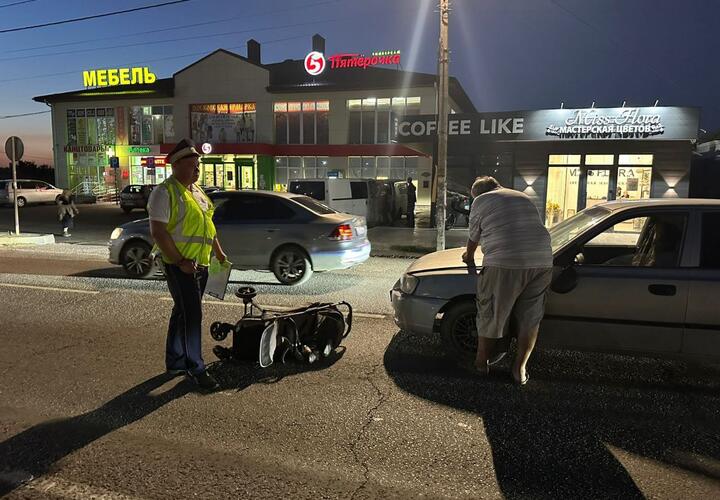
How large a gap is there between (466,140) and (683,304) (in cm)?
1501

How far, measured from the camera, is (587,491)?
9.72 feet

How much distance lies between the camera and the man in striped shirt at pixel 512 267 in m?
4.19

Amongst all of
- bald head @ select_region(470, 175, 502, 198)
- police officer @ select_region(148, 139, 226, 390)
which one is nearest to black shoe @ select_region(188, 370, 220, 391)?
police officer @ select_region(148, 139, 226, 390)

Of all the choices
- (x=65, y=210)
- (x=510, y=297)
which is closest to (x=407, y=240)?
(x=65, y=210)

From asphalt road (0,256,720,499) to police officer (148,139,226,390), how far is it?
0.93ft

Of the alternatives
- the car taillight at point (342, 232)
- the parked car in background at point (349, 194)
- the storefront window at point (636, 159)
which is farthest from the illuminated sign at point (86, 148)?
the car taillight at point (342, 232)

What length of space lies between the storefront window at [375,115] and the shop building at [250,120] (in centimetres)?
7

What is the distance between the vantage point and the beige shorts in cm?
421

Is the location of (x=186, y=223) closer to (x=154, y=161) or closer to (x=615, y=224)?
(x=615, y=224)

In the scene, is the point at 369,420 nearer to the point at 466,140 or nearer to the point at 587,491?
the point at 587,491

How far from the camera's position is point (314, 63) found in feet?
121

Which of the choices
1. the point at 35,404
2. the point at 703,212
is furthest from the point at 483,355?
the point at 35,404

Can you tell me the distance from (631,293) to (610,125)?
14.2 meters

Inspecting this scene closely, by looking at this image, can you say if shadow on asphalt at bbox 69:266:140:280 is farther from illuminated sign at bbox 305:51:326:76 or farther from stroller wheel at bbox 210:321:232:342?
illuminated sign at bbox 305:51:326:76
